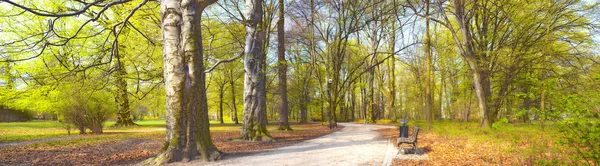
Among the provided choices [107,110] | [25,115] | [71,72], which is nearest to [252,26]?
[71,72]

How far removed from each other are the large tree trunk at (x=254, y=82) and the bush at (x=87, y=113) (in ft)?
24.5

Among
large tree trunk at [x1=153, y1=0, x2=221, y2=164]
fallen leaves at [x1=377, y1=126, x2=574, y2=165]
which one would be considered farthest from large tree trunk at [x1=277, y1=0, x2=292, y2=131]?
fallen leaves at [x1=377, y1=126, x2=574, y2=165]

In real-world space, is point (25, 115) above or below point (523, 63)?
below

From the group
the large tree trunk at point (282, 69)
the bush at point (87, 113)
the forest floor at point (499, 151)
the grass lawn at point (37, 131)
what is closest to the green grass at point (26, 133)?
the grass lawn at point (37, 131)

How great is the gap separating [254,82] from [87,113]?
8797mm

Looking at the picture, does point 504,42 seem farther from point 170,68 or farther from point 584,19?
point 170,68

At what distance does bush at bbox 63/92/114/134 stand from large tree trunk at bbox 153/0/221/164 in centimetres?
922

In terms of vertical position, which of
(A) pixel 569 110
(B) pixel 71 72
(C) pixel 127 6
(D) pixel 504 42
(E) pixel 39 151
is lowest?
(E) pixel 39 151

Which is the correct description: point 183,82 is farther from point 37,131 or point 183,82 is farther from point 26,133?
point 37,131

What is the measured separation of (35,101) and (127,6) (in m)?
7.33

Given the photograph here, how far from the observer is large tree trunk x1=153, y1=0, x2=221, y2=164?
22.7ft

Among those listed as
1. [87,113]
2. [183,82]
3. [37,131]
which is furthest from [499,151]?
[37,131]

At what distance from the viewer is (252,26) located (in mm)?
12000

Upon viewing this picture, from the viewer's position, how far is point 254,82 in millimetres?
11984
